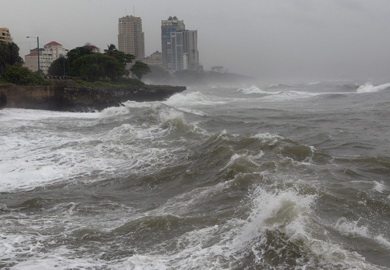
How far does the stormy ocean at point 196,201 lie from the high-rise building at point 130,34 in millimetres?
118819

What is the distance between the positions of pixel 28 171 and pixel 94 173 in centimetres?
173

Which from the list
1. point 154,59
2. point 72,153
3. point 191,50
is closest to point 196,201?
point 72,153

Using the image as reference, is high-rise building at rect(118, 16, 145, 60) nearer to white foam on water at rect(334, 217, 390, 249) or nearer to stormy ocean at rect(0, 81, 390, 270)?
stormy ocean at rect(0, 81, 390, 270)

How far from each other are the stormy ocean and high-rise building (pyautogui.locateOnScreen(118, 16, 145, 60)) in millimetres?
118819

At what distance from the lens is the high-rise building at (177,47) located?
159625 mm

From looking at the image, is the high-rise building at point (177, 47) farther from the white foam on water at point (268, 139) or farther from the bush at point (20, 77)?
the white foam on water at point (268, 139)

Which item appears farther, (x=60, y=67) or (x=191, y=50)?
(x=191, y=50)

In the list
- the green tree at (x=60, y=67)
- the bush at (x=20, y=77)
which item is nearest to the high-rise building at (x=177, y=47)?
the green tree at (x=60, y=67)

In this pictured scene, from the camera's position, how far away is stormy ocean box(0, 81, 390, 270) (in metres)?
6.12

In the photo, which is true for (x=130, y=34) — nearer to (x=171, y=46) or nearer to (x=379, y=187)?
(x=171, y=46)

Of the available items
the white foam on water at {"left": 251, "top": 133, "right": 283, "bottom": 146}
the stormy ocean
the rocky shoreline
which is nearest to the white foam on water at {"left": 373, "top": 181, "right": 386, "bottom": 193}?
the stormy ocean

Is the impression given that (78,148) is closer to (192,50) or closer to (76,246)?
(76,246)

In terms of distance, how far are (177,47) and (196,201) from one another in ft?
514

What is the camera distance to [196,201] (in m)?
8.67
